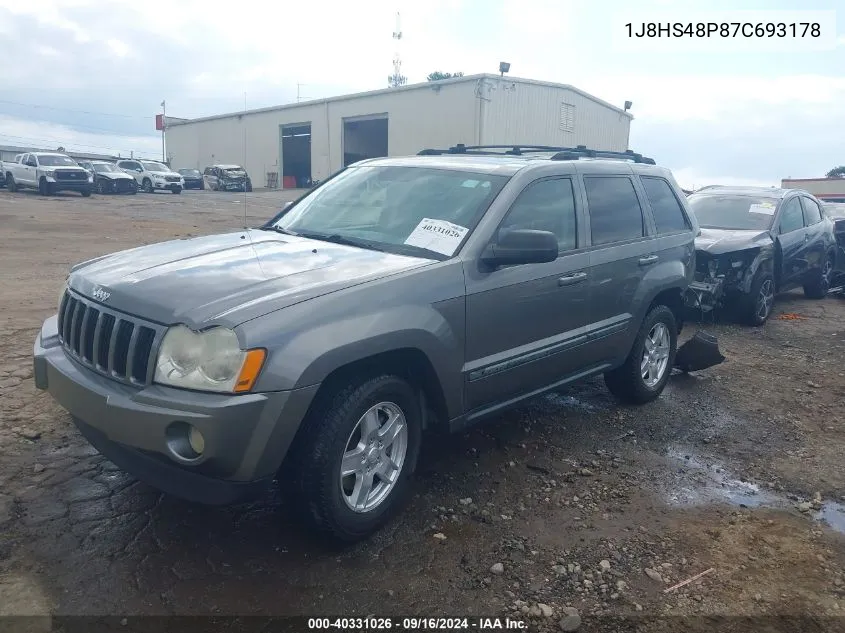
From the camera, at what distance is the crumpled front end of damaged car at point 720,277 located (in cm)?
810

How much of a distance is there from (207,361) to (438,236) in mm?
1495

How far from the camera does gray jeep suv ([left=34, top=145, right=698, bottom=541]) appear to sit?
9.18 ft

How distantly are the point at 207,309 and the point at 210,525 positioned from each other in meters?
1.16

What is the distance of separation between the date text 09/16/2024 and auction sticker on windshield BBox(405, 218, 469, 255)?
1.77m

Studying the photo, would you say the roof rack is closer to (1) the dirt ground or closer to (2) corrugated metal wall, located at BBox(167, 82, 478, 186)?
(1) the dirt ground

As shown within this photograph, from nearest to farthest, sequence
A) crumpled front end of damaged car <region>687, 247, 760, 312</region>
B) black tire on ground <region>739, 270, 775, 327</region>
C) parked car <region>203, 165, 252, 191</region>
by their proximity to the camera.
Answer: crumpled front end of damaged car <region>687, 247, 760, 312</region> → black tire on ground <region>739, 270, 775, 327</region> → parked car <region>203, 165, 252, 191</region>

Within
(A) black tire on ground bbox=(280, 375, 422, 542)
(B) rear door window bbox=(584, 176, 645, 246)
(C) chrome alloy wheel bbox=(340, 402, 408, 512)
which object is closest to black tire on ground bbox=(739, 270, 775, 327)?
(B) rear door window bbox=(584, 176, 645, 246)

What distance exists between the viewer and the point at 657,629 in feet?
9.21

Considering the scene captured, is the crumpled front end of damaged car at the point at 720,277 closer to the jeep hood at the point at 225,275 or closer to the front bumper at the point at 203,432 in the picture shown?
the jeep hood at the point at 225,275

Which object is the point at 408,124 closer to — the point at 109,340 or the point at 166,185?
the point at 166,185

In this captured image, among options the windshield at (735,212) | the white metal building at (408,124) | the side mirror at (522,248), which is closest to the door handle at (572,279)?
the side mirror at (522,248)

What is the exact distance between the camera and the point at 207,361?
281 cm

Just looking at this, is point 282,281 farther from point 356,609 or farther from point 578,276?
point 578,276

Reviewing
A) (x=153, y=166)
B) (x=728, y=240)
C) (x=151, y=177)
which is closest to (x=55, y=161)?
(x=151, y=177)
